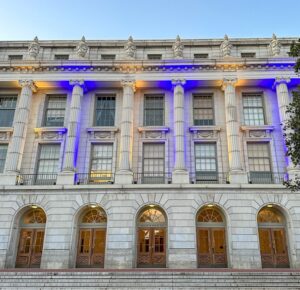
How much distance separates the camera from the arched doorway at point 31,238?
65.7 ft

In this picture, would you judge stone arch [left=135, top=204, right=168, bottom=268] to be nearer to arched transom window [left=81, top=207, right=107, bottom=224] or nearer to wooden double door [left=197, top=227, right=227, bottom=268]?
wooden double door [left=197, top=227, right=227, bottom=268]

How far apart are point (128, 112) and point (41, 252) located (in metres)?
11.4

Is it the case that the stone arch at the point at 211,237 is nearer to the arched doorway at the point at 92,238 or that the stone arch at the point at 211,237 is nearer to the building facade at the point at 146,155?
the building facade at the point at 146,155

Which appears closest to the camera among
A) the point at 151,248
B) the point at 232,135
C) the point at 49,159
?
the point at 151,248

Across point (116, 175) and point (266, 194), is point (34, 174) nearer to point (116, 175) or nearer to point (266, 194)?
point (116, 175)

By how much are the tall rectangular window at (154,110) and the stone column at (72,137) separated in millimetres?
5248

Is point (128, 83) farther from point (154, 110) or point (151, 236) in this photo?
point (151, 236)

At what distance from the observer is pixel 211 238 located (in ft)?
65.8

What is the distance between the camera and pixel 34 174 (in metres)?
22.2

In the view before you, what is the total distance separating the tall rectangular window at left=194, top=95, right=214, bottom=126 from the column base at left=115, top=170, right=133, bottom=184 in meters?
6.81

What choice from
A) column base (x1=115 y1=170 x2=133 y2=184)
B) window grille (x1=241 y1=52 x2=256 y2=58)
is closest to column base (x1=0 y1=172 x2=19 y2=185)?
column base (x1=115 y1=170 x2=133 y2=184)

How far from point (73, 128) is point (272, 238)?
15754mm

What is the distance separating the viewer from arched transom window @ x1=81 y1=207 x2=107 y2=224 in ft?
68.3

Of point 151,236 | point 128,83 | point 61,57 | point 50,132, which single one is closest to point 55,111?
point 50,132
